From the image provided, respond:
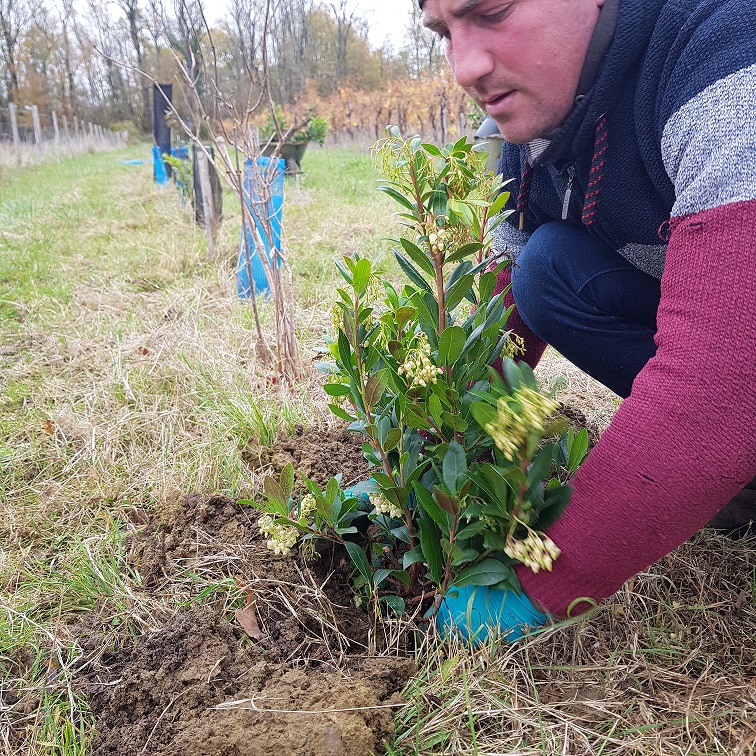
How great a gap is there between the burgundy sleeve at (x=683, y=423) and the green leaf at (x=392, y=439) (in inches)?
13.6

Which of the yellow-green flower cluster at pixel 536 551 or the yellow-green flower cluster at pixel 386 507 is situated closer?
the yellow-green flower cluster at pixel 536 551

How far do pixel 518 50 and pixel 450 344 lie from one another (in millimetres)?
620


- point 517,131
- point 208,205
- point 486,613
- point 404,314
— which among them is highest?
point 517,131

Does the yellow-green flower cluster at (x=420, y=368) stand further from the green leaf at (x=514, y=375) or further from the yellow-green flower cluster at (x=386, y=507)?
the yellow-green flower cluster at (x=386, y=507)

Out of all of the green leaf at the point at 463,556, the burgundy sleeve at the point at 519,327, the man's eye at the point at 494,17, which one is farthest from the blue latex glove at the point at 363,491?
the man's eye at the point at 494,17

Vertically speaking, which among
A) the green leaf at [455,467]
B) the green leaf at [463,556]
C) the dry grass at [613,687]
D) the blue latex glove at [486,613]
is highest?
the green leaf at [455,467]

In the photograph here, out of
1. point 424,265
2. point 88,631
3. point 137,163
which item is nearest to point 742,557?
point 424,265

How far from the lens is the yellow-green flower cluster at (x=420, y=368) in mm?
1091

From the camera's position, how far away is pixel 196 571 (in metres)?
1.58

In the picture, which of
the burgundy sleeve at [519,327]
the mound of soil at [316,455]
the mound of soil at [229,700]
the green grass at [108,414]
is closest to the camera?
the mound of soil at [229,700]

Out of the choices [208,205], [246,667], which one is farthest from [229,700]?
[208,205]

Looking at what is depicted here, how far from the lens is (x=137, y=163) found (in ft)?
57.7

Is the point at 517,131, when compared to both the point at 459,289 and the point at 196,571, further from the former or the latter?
the point at 196,571

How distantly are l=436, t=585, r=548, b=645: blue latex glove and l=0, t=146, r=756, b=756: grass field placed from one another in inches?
1.5
